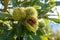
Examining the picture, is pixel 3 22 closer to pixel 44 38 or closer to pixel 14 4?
pixel 14 4

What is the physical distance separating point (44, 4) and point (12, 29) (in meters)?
0.23

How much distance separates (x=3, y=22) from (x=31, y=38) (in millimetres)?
169

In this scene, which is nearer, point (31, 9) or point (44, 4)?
point (31, 9)

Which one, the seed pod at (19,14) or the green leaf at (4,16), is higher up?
the seed pod at (19,14)

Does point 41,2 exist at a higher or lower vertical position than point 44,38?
higher

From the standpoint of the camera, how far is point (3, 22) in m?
0.93

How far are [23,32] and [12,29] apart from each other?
0.06 metres

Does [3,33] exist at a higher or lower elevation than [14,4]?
lower

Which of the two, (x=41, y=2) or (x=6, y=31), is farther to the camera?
(x=41, y=2)

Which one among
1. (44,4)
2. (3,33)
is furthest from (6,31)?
(44,4)

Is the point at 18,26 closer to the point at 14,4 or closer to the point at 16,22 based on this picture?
the point at 16,22

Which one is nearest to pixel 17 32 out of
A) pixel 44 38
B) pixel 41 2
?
pixel 44 38

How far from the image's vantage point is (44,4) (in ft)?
3.22

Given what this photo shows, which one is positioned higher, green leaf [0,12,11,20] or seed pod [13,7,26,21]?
seed pod [13,7,26,21]
